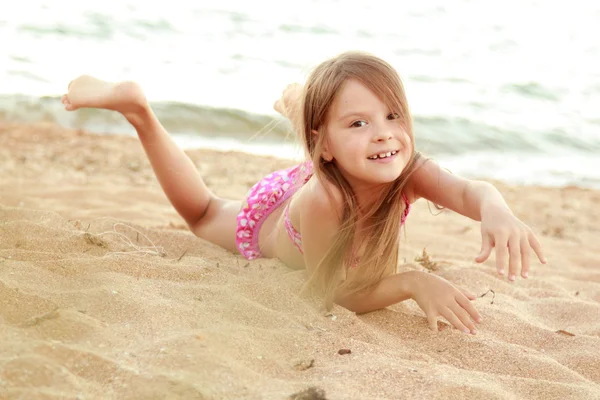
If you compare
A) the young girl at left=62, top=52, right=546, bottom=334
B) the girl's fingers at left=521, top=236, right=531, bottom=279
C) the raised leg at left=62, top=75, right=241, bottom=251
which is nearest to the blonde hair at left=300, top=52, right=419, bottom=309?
the young girl at left=62, top=52, right=546, bottom=334

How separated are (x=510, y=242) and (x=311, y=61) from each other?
Result: 3.23 metres

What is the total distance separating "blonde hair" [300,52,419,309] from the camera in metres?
2.85

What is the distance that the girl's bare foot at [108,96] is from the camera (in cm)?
371

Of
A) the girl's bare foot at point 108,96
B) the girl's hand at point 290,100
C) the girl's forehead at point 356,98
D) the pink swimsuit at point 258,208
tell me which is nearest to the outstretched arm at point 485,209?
the girl's forehead at point 356,98

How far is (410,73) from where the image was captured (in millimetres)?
9977

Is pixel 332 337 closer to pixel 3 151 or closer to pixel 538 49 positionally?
pixel 3 151

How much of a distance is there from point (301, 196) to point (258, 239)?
0.71m

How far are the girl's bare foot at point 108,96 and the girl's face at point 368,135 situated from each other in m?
1.26

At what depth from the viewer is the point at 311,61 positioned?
5477mm

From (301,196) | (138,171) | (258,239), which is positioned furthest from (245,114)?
(301,196)

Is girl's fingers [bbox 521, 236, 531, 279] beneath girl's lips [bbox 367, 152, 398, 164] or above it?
beneath

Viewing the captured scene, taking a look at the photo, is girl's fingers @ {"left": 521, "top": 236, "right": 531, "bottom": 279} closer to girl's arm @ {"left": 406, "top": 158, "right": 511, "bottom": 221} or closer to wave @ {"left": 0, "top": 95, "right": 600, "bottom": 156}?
girl's arm @ {"left": 406, "top": 158, "right": 511, "bottom": 221}

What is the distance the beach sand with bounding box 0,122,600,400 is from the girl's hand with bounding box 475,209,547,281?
1.16 ft

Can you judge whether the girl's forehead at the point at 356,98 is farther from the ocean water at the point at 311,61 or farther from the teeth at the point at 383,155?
the ocean water at the point at 311,61
